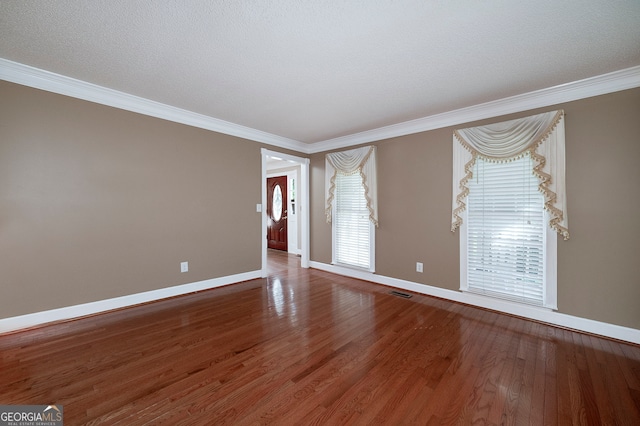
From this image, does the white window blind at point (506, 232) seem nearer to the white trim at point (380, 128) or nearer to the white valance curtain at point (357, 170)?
the white trim at point (380, 128)

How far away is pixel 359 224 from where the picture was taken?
470cm

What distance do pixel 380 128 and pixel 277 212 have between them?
4445 mm

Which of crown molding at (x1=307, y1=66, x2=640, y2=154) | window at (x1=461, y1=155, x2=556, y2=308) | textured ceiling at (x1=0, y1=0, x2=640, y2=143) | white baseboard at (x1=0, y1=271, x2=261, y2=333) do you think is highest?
textured ceiling at (x1=0, y1=0, x2=640, y2=143)

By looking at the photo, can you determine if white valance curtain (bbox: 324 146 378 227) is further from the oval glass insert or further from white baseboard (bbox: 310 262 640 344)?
the oval glass insert

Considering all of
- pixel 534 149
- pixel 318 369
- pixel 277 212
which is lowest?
pixel 318 369

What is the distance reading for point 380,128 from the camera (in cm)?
427

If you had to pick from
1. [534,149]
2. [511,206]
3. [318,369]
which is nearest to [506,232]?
[511,206]

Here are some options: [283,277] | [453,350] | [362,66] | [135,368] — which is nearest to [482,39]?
[362,66]

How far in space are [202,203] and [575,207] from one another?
4.64 meters

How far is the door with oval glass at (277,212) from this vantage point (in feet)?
25.0

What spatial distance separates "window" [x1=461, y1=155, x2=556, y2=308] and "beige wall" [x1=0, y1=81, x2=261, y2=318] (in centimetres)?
355

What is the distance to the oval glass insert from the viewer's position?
A: 7.71 metres

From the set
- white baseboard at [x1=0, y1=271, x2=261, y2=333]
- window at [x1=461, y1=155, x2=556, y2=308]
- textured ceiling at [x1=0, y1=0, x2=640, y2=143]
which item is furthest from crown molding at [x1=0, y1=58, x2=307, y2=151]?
window at [x1=461, y1=155, x2=556, y2=308]

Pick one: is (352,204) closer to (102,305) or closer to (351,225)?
(351,225)
